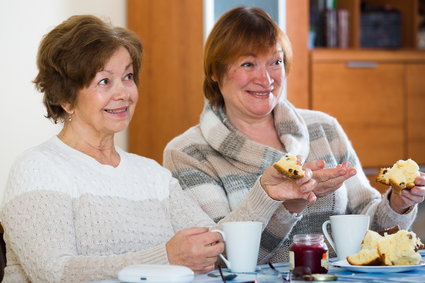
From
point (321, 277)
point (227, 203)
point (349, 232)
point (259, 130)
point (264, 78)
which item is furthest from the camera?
point (259, 130)

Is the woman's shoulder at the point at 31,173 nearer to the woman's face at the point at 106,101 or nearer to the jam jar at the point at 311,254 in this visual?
the woman's face at the point at 106,101

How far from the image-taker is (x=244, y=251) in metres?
1.54

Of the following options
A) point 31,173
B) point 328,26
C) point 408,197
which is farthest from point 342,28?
point 31,173

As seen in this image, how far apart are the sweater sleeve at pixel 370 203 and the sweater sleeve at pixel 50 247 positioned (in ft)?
2.48

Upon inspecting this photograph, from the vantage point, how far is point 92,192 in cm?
176

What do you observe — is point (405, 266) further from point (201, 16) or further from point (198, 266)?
point (201, 16)

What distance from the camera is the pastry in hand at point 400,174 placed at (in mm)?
1759

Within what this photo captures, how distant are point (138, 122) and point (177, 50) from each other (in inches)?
16.4

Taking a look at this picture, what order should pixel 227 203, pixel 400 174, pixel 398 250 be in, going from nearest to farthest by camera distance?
1. pixel 398 250
2. pixel 400 174
3. pixel 227 203

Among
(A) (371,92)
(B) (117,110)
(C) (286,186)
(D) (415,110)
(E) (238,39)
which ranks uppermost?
(E) (238,39)

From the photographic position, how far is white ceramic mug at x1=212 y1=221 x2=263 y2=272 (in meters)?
1.54

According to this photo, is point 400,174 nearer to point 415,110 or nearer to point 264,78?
point 264,78

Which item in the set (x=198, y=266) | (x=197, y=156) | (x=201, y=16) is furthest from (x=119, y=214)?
(x=201, y=16)

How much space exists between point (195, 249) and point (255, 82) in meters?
0.85
